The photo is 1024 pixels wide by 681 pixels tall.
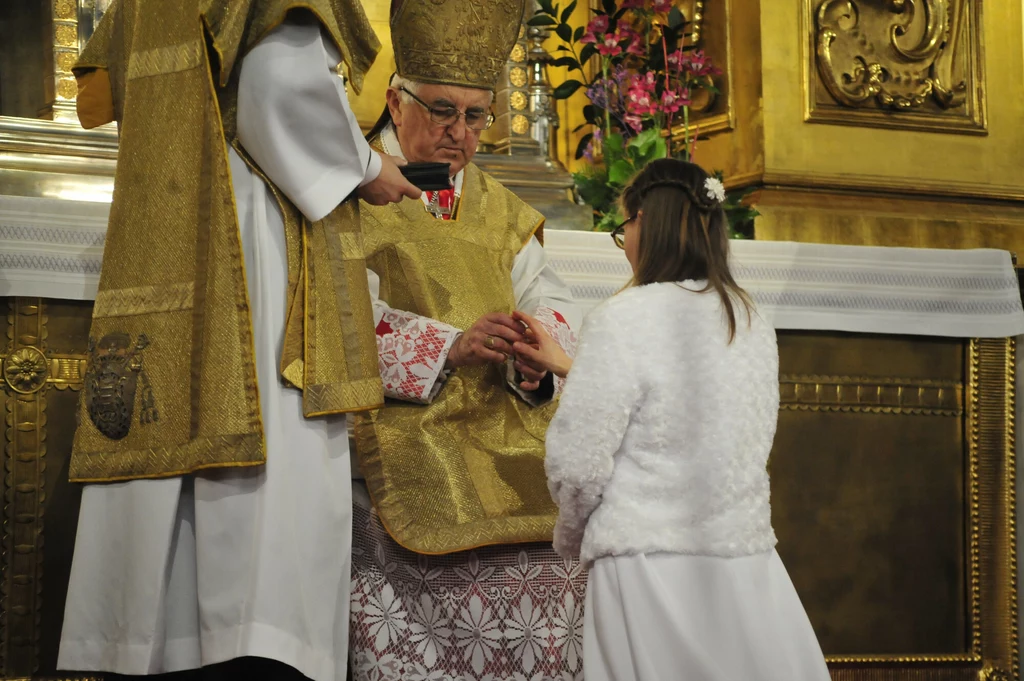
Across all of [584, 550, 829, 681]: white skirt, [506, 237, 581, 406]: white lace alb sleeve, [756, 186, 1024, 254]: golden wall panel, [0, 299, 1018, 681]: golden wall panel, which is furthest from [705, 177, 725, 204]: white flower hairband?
[756, 186, 1024, 254]: golden wall panel

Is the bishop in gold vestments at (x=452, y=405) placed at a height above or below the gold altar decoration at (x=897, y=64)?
below

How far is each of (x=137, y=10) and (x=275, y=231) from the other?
0.61 metres

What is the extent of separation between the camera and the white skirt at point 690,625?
2977 millimetres

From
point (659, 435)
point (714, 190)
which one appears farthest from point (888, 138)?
point (659, 435)

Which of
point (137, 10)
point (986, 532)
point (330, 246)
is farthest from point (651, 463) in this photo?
point (986, 532)

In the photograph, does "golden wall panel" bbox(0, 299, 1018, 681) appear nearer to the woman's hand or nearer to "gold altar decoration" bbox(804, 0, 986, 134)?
"gold altar decoration" bbox(804, 0, 986, 134)

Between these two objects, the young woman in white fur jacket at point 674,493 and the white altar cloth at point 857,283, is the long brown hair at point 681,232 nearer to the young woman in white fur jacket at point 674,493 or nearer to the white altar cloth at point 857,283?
the young woman in white fur jacket at point 674,493

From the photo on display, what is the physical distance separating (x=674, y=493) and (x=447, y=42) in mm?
1600

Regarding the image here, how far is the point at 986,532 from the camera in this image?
15.7ft

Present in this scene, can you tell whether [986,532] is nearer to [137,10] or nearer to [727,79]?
[727,79]

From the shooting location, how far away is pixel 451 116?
13.0ft

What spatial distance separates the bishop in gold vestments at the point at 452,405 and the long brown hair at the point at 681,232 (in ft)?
1.39

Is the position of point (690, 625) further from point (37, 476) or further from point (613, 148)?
point (613, 148)

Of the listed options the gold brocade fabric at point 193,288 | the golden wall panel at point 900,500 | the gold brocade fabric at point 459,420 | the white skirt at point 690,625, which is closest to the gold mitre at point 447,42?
the gold brocade fabric at point 459,420
